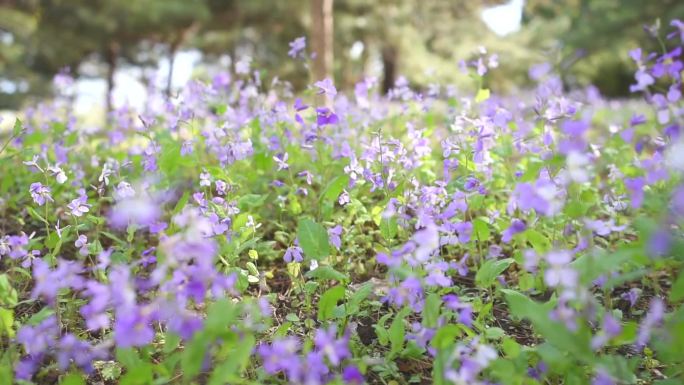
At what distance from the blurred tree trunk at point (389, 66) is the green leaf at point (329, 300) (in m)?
12.3

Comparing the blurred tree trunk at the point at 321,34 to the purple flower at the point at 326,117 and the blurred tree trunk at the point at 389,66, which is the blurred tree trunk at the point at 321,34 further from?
the blurred tree trunk at the point at 389,66

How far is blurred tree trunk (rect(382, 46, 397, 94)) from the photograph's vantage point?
13.9 m

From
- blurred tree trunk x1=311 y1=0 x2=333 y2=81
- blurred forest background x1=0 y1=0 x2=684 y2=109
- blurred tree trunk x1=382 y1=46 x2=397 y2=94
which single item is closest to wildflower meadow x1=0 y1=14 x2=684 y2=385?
blurred tree trunk x1=311 y1=0 x2=333 y2=81

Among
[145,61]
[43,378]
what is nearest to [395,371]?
[43,378]

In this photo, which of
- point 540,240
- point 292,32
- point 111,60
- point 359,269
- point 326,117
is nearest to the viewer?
point 540,240

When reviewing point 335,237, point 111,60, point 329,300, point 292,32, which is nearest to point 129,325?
point 329,300

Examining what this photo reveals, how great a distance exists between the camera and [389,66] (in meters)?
14.9

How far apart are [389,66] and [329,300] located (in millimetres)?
13662

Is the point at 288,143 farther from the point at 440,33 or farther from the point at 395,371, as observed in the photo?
the point at 440,33

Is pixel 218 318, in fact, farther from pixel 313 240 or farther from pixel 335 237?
pixel 335 237

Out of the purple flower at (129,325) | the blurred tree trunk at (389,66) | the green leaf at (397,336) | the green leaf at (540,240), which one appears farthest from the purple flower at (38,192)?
the blurred tree trunk at (389,66)

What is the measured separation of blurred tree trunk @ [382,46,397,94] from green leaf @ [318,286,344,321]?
40.5 feet

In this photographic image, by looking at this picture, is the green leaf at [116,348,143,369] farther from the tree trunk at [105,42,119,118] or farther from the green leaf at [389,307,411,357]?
the tree trunk at [105,42,119,118]

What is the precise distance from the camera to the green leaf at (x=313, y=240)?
72.9 inches
